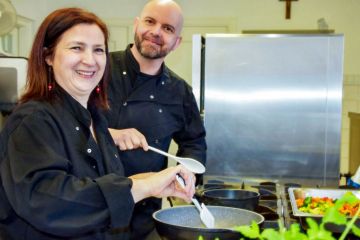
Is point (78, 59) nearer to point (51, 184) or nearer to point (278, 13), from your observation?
point (51, 184)

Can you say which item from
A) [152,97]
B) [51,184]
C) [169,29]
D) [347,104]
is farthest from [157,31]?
[347,104]

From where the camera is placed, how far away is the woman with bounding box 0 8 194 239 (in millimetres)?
995

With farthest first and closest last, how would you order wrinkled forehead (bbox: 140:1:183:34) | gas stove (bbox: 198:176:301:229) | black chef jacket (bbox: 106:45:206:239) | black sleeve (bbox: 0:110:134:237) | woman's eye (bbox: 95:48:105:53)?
wrinkled forehead (bbox: 140:1:183:34) < black chef jacket (bbox: 106:45:206:239) < gas stove (bbox: 198:176:301:229) < woman's eye (bbox: 95:48:105:53) < black sleeve (bbox: 0:110:134:237)

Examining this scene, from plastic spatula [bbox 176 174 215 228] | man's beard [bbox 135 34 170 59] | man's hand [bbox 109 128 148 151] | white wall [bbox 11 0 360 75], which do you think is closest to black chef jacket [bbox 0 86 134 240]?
plastic spatula [bbox 176 174 215 228]

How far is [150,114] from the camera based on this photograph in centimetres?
187

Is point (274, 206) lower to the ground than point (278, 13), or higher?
lower

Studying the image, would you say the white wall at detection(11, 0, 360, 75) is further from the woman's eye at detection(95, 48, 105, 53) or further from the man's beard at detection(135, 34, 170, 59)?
the woman's eye at detection(95, 48, 105, 53)

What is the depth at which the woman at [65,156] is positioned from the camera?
1.00 m

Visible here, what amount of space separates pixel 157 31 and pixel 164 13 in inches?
3.2

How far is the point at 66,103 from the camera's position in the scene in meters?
1.17

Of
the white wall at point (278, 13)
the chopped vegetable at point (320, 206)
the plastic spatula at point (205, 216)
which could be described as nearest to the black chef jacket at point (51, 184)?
the plastic spatula at point (205, 216)

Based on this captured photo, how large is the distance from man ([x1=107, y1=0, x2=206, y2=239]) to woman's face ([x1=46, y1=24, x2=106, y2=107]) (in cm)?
62

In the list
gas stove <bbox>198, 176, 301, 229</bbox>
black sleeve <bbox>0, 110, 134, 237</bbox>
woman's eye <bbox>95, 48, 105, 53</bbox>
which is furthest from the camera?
gas stove <bbox>198, 176, 301, 229</bbox>

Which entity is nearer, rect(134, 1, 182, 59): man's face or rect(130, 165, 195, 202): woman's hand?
rect(130, 165, 195, 202): woman's hand
